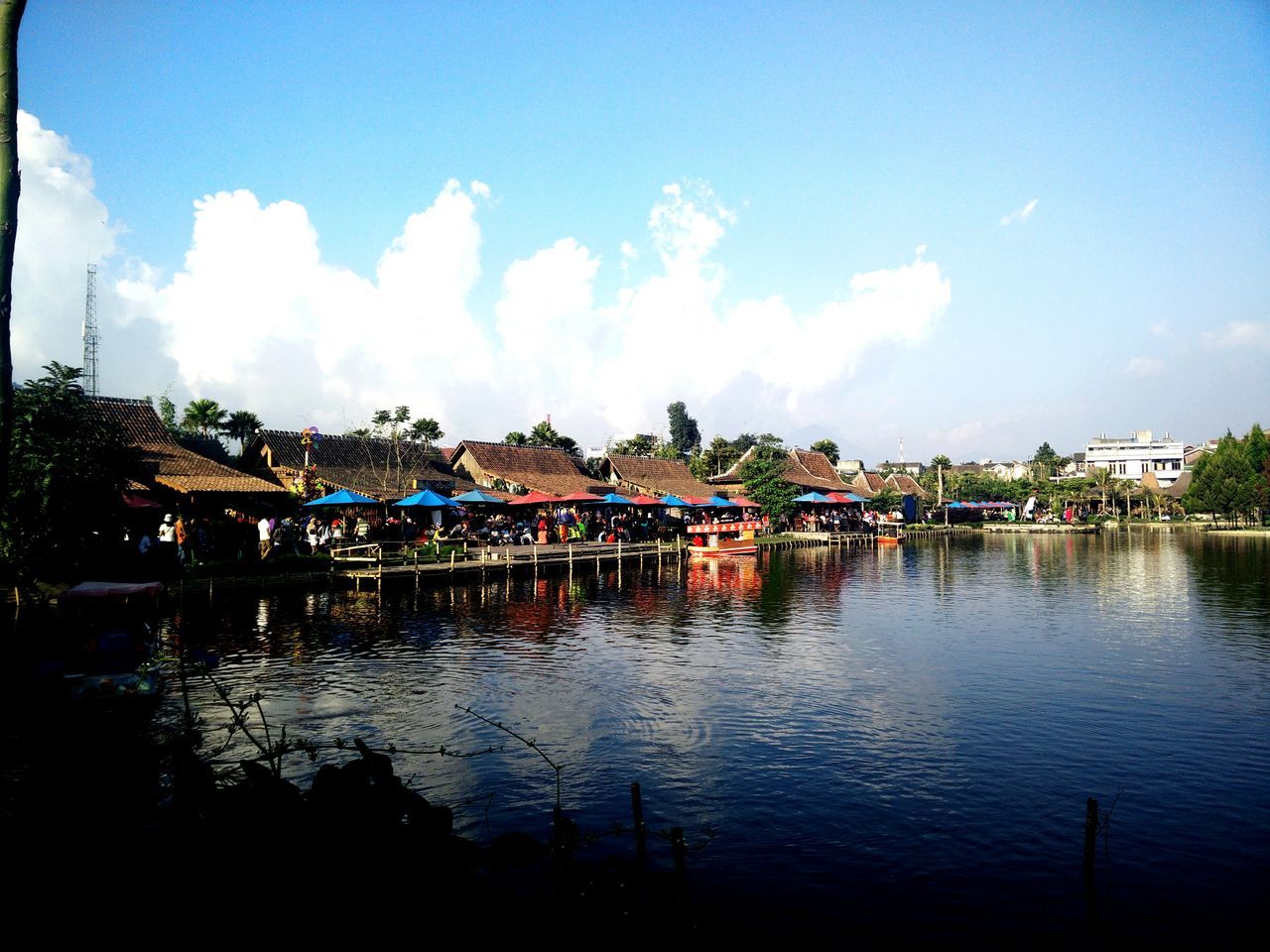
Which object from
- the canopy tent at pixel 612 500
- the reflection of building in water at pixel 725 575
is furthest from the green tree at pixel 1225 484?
the canopy tent at pixel 612 500

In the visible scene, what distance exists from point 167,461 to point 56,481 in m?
14.0

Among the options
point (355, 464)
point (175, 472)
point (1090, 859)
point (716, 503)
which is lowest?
point (1090, 859)

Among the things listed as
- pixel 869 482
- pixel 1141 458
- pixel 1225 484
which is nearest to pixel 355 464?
pixel 869 482

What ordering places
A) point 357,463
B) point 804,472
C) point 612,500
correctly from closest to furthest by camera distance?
point 357,463 → point 612,500 → point 804,472

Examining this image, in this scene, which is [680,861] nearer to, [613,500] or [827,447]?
[613,500]

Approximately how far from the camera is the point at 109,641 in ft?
46.4

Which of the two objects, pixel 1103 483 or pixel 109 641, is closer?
pixel 109 641

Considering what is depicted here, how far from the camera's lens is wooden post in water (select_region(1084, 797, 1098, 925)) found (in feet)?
23.8

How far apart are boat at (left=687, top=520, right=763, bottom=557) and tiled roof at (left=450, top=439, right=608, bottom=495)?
22.1ft

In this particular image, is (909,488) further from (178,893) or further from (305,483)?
(178,893)

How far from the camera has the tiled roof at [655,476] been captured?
5502 centimetres

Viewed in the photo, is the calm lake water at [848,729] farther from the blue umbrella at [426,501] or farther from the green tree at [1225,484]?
the green tree at [1225,484]

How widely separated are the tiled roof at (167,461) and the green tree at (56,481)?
24.6ft

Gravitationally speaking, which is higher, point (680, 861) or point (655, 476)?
point (655, 476)
